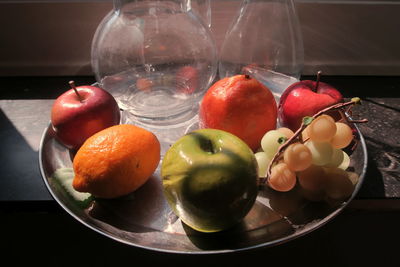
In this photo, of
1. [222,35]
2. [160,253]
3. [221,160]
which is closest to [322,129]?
[221,160]

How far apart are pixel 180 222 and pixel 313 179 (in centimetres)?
16

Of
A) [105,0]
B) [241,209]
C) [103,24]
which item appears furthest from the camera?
[105,0]

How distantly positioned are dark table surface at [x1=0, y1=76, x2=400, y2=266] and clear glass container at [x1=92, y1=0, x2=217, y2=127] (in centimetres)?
17

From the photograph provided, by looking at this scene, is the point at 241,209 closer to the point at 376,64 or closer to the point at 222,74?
the point at 222,74

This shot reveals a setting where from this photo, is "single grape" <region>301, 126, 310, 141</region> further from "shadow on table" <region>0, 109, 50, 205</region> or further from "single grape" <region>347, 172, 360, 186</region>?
"shadow on table" <region>0, 109, 50, 205</region>

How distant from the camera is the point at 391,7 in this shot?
738 mm

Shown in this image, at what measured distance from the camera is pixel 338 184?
1.43 ft

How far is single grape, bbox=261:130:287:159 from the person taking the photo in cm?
44

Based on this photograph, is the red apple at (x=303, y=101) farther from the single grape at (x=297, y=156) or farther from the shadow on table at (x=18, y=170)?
the shadow on table at (x=18, y=170)

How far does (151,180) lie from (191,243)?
0.11 metres

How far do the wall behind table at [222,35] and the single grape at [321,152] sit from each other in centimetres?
41

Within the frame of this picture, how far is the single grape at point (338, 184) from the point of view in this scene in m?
0.43

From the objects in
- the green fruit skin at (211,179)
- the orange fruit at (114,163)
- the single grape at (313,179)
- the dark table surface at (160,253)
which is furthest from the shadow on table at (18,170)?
the single grape at (313,179)

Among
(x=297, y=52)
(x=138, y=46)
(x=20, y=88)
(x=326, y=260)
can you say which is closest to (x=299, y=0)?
(x=297, y=52)
